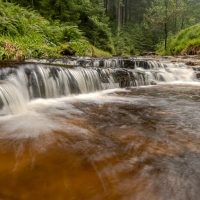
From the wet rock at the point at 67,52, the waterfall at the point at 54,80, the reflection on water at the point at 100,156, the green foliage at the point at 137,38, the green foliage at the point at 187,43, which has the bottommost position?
the reflection on water at the point at 100,156

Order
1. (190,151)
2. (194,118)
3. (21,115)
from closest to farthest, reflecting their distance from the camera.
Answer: (190,151) → (194,118) → (21,115)

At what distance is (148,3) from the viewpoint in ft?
139

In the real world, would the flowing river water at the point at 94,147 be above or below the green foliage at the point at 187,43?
below

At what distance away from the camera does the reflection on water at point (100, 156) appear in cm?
142

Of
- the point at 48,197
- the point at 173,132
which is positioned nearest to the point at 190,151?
the point at 173,132

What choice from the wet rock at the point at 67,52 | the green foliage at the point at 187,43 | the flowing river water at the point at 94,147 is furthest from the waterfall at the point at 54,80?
the green foliage at the point at 187,43

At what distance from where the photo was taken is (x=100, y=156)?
75.6 inches

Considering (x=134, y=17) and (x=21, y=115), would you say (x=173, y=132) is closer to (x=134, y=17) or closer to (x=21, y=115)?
(x=21, y=115)

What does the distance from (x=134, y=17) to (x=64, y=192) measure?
149ft

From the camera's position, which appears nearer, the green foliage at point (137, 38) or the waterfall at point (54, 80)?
the waterfall at point (54, 80)

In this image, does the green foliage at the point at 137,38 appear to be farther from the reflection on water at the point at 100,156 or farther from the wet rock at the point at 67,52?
the reflection on water at the point at 100,156

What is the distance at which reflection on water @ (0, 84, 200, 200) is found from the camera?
4.66ft

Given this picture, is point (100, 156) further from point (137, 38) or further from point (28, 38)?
point (137, 38)

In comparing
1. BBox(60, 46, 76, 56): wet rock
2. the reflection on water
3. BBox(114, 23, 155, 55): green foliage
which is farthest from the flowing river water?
BBox(114, 23, 155, 55): green foliage
